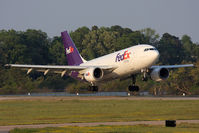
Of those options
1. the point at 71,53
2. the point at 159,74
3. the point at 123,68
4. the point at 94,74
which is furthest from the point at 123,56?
the point at 71,53

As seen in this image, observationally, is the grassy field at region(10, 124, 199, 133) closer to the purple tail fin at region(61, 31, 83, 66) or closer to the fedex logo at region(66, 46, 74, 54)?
the purple tail fin at region(61, 31, 83, 66)

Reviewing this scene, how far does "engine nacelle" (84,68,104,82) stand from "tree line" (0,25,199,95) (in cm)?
2044

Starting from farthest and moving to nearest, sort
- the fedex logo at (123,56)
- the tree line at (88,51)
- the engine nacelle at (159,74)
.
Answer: the tree line at (88,51) → the engine nacelle at (159,74) → the fedex logo at (123,56)

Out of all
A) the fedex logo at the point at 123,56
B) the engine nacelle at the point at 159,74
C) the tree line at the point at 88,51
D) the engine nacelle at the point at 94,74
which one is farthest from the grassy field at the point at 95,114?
the tree line at the point at 88,51

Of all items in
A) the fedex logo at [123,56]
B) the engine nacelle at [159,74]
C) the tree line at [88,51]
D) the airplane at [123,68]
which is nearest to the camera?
the airplane at [123,68]

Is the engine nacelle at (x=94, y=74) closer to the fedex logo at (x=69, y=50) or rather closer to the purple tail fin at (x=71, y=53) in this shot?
the purple tail fin at (x=71, y=53)

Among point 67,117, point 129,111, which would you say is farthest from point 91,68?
point 67,117

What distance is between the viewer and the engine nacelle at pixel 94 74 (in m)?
53.6

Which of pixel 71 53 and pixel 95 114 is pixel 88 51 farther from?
pixel 95 114

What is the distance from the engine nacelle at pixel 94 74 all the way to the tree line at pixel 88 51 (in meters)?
20.4

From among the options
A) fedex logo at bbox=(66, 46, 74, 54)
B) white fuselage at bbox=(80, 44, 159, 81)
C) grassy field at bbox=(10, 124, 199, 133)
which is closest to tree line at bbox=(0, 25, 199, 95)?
fedex logo at bbox=(66, 46, 74, 54)

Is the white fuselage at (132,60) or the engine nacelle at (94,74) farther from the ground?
the white fuselage at (132,60)

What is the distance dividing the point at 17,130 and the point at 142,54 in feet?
85.2

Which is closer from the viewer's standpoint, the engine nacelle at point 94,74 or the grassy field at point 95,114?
the grassy field at point 95,114
